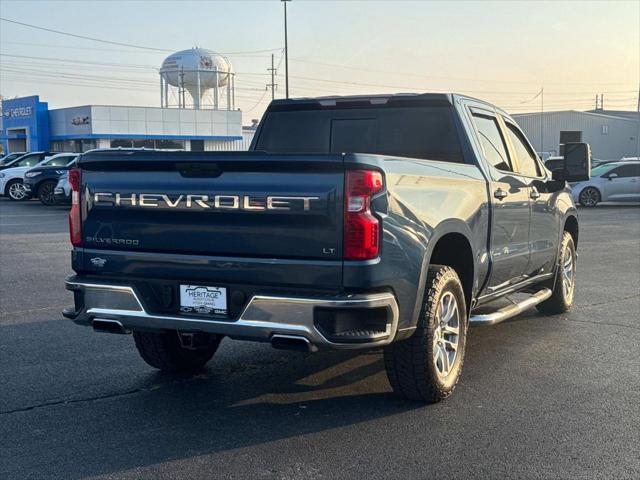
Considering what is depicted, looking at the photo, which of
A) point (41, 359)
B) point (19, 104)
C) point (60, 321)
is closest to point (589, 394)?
point (41, 359)

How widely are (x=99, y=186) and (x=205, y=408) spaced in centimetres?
156

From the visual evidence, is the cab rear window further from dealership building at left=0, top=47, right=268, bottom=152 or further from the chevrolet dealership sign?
the chevrolet dealership sign

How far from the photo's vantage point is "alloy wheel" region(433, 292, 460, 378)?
485 cm

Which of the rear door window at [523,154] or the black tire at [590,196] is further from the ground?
the rear door window at [523,154]

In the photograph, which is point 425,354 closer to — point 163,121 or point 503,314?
point 503,314

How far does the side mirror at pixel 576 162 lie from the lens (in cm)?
700

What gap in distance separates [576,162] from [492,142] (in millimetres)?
1269

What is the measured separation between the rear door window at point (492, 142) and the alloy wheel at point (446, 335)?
144 centimetres

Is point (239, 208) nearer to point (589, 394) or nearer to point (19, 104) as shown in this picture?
point (589, 394)

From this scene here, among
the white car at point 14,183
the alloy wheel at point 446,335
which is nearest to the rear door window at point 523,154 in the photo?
the alloy wheel at point 446,335

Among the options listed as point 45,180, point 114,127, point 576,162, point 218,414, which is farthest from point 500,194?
point 114,127

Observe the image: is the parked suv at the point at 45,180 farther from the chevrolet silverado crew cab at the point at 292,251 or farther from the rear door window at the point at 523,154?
the chevrolet silverado crew cab at the point at 292,251

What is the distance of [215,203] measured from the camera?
4.28 m

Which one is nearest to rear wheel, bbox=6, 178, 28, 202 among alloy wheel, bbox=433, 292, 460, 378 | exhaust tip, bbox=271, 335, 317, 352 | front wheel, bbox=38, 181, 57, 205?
front wheel, bbox=38, 181, 57, 205
